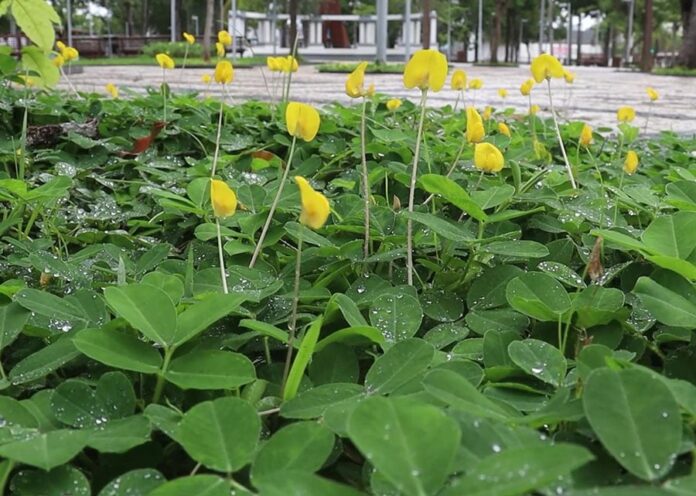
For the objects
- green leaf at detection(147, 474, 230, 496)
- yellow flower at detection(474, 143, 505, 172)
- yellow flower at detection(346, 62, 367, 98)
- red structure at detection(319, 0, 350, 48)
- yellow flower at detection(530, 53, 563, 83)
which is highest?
red structure at detection(319, 0, 350, 48)

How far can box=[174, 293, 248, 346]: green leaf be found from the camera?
2.02ft

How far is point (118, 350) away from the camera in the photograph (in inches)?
24.5

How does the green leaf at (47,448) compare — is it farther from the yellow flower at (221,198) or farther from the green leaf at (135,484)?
the yellow flower at (221,198)

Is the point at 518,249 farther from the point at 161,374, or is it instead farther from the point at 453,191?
the point at 161,374

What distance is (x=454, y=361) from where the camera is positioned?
625mm

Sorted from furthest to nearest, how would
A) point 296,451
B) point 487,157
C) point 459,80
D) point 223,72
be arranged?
point 459,80, point 223,72, point 487,157, point 296,451

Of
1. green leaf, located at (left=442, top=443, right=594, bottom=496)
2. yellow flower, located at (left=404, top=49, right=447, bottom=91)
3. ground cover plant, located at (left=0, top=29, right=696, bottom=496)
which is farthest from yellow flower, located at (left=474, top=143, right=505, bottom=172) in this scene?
green leaf, located at (left=442, top=443, right=594, bottom=496)

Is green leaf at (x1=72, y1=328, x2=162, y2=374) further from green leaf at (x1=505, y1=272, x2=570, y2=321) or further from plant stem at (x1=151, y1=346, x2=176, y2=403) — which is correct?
green leaf at (x1=505, y1=272, x2=570, y2=321)

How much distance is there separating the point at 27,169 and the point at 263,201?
750 mm

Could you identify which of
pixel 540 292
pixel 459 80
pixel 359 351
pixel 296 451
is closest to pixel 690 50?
pixel 459 80

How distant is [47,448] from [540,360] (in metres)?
0.39

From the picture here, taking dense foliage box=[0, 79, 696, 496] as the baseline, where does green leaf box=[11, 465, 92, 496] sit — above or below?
below

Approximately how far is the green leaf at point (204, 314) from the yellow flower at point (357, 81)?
421mm

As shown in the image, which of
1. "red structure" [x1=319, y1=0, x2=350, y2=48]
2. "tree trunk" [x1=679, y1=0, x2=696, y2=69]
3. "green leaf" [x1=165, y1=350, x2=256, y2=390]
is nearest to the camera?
"green leaf" [x1=165, y1=350, x2=256, y2=390]
